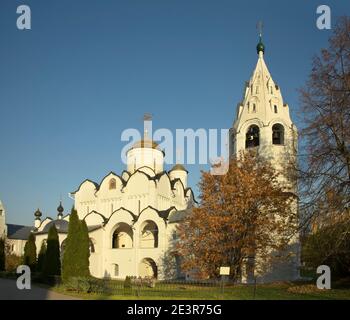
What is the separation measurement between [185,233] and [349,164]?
34.7ft

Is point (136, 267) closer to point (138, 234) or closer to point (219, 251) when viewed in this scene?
point (138, 234)

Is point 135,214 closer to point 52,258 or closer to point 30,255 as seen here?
point 30,255

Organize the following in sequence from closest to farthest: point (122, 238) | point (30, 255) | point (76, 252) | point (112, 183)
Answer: point (76, 252), point (30, 255), point (122, 238), point (112, 183)

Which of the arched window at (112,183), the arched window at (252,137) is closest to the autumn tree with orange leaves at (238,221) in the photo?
the arched window at (252,137)

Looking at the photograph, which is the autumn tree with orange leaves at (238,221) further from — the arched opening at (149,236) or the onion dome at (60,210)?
the onion dome at (60,210)

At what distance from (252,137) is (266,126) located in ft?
4.29

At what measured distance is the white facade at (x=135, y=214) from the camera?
34062 mm

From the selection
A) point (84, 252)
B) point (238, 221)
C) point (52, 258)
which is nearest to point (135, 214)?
point (52, 258)

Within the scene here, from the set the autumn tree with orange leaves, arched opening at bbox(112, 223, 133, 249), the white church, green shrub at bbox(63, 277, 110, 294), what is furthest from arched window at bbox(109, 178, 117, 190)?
green shrub at bbox(63, 277, 110, 294)

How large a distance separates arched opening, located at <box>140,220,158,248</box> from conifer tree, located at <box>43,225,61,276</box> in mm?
9815

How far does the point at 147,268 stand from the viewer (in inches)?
1442

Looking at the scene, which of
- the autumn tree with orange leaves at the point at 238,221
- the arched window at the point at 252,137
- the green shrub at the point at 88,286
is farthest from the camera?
the arched window at the point at 252,137

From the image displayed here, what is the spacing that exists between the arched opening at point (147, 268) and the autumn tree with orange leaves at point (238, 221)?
11.9m

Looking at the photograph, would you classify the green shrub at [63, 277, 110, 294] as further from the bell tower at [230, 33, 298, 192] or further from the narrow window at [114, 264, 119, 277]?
the narrow window at [114, 264, 119, 277]
